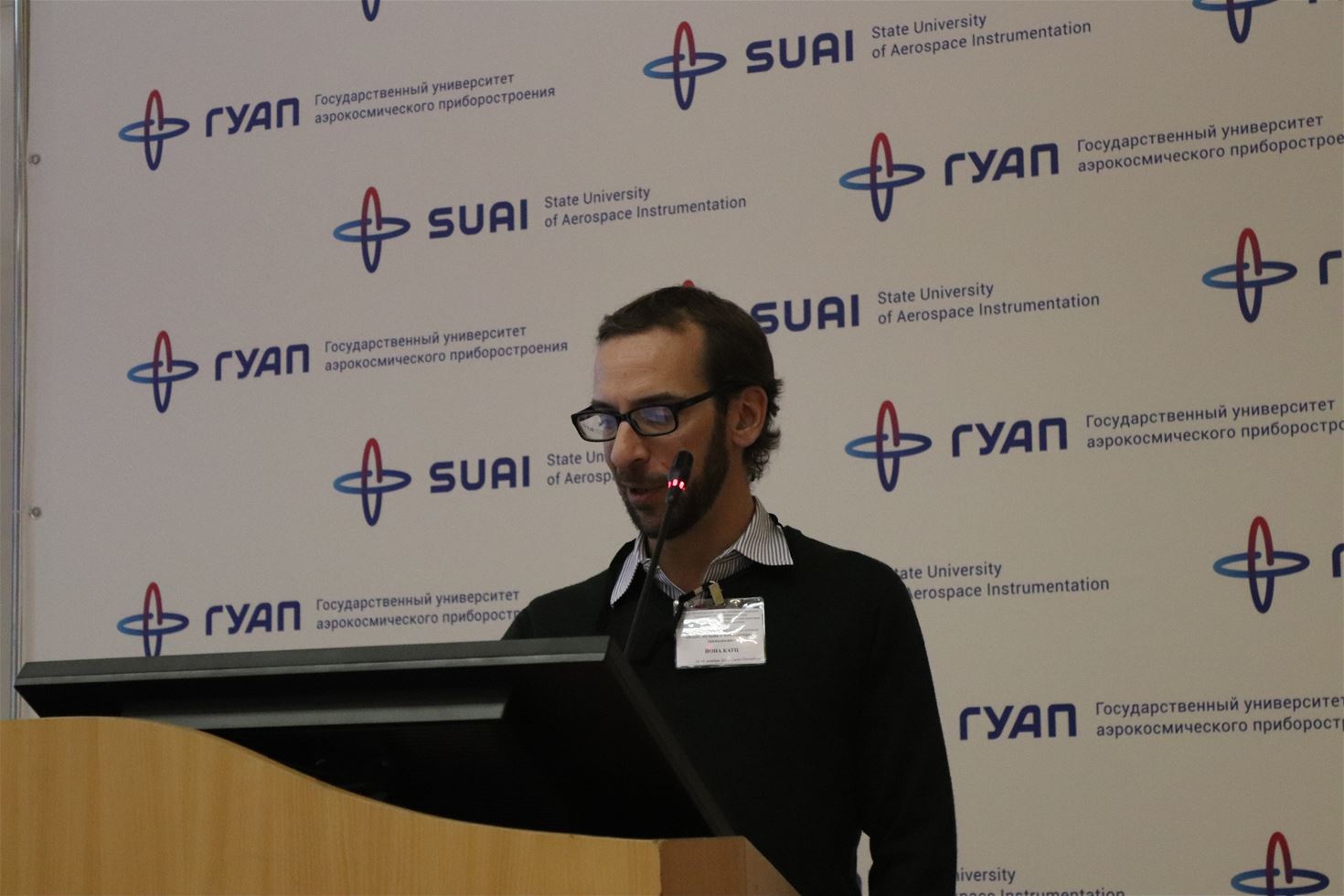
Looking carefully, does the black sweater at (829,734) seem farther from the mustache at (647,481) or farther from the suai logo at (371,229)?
the suai logo at (371,229)

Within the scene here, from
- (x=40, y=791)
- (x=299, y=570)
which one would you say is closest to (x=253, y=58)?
(x=299, y=570)

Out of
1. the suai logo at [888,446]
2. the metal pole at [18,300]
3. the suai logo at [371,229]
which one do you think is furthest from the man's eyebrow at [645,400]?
the metal pole at [18,300]

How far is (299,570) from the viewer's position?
3.79 meters

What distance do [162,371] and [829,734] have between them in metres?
2.71

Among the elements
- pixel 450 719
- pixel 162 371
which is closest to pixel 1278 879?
pixel 450 719

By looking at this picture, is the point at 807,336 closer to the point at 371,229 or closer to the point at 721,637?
the point at 371,229

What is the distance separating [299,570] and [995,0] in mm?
2292

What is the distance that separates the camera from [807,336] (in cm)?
348

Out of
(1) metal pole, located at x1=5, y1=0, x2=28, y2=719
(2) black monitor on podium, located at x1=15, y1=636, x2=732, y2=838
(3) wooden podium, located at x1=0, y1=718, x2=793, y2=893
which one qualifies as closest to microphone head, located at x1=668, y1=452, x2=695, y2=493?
(2) black monitor on podium, located at x1=15, y1=636, x2=732, y2=838

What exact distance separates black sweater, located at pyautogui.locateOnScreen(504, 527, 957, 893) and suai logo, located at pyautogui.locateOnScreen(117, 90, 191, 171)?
2785mm

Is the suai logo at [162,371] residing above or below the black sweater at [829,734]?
above

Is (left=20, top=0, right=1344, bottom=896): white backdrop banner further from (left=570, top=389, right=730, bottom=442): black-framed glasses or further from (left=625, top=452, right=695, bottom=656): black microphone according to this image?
(left=625, top=452, right=695, bottom=656): black microphone

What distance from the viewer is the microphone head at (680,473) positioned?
5.98 ft

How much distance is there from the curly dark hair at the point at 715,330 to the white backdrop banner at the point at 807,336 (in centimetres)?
122
